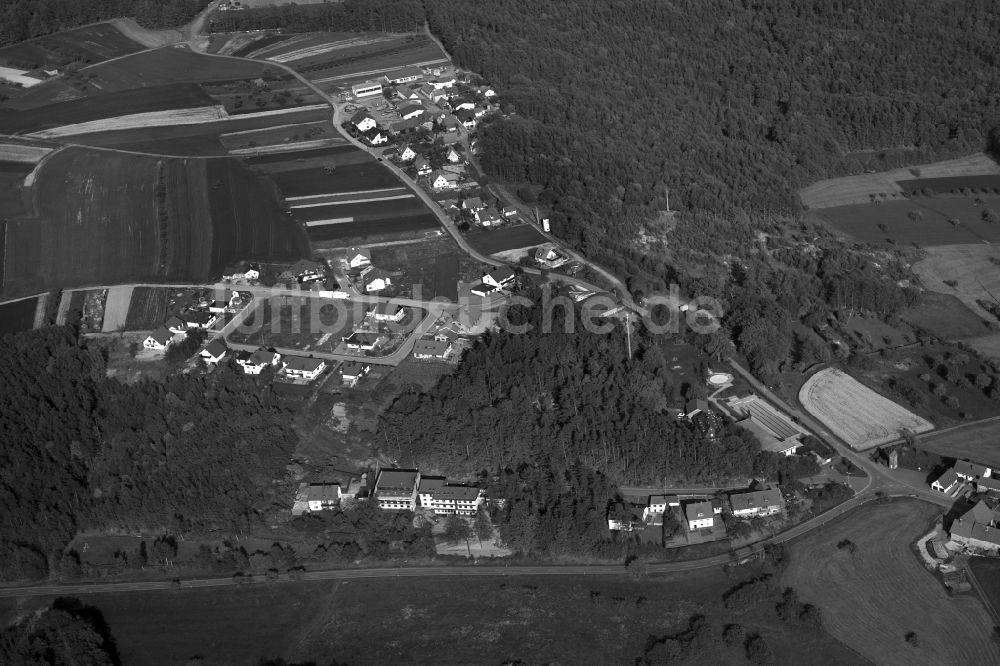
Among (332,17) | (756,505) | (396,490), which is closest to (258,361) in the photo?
(396,490)

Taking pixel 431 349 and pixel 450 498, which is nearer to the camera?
pixel 450 498

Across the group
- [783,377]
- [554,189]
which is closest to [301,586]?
[783,377]

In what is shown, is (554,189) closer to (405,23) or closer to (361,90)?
(361,90)

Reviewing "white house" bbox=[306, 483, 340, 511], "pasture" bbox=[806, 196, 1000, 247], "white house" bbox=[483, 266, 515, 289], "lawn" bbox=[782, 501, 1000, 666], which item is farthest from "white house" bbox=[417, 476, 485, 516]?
"pasture" bbox=[806, 196, 1000, 247]

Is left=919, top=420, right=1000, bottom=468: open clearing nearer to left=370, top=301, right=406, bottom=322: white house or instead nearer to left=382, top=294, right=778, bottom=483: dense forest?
left=382, top=294, right=778, bottom=483: dense forest

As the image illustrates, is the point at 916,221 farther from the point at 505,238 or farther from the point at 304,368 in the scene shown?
the point at 304,368

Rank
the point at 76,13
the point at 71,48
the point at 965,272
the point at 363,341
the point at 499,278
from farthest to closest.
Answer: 1. the point at 76,13
2. the point at 71,48
3. the point at 965,272
4. the point at 499,278
5. the point at 363,341

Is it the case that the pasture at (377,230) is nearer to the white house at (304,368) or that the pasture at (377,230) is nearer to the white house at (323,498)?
the white house at (304,368)
